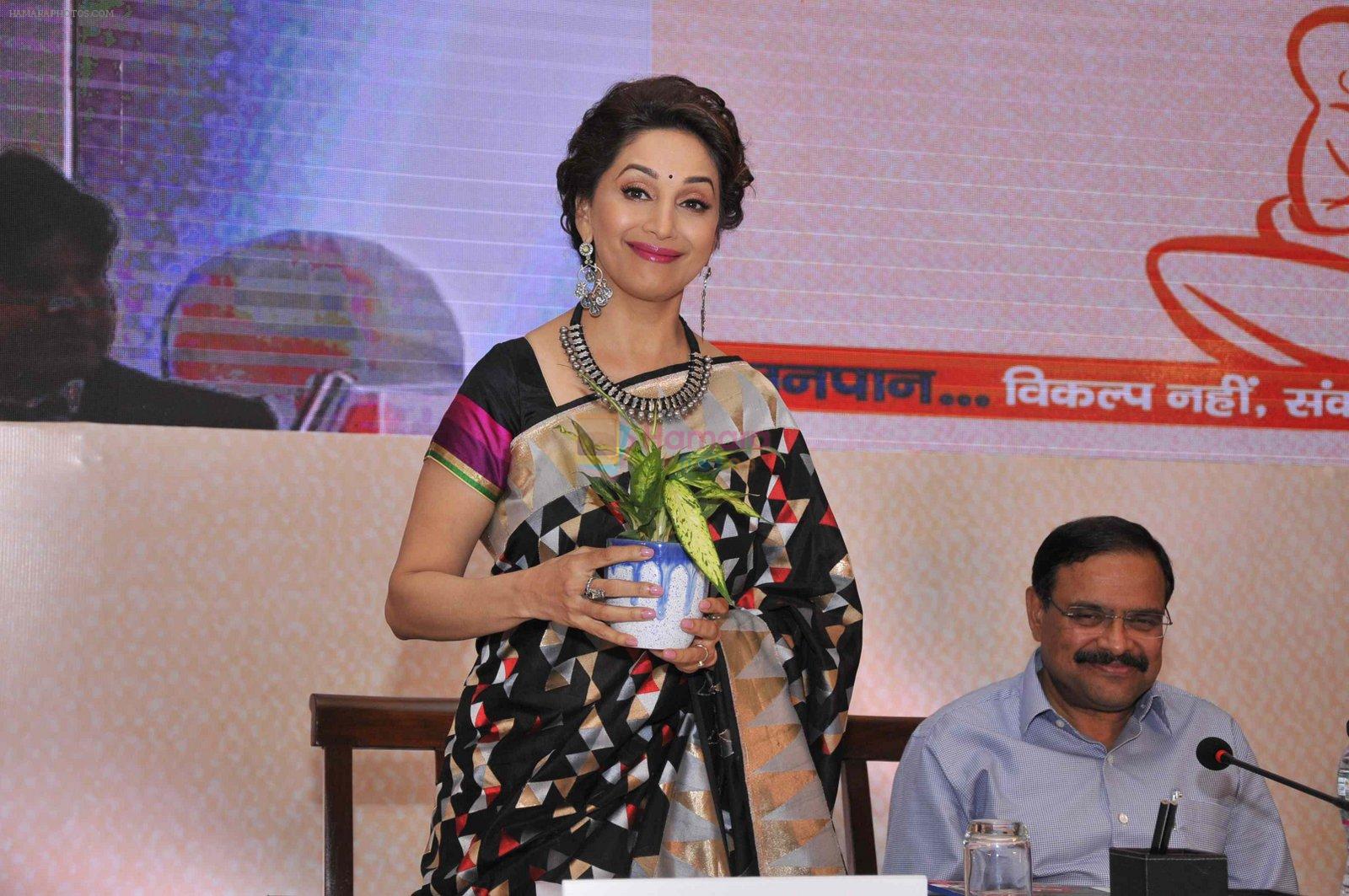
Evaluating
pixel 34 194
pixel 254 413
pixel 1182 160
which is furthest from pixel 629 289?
pixel 1182 160

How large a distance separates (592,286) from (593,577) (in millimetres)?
641

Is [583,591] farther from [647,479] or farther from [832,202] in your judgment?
[832,202]

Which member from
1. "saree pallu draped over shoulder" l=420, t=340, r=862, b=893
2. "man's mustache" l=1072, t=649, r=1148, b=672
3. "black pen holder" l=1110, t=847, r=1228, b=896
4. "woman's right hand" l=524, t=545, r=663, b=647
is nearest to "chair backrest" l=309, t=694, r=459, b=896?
"saree pallu draped over shoulder" l=420, t=340, r=862, b=893

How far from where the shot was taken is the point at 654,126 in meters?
2.17

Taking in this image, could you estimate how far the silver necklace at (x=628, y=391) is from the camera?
212 cm

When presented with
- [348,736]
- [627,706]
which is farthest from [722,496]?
[348,736]

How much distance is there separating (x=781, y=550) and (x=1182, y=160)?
2.10 metres

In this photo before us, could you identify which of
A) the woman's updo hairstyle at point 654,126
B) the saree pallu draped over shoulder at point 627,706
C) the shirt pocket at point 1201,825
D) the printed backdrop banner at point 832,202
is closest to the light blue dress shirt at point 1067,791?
the shirt pocket at point 1201,825

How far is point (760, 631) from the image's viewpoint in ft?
6.81

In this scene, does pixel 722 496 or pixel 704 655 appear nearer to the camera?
pixel 722 496

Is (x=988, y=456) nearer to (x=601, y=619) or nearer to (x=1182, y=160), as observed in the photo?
(x=1182, y=160)

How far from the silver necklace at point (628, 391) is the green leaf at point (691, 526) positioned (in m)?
0.51

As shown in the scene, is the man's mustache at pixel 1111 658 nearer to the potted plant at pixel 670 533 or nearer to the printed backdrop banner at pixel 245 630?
the printed backdrop banner at pixel 245 630

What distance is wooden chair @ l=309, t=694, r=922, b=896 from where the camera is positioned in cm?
240
